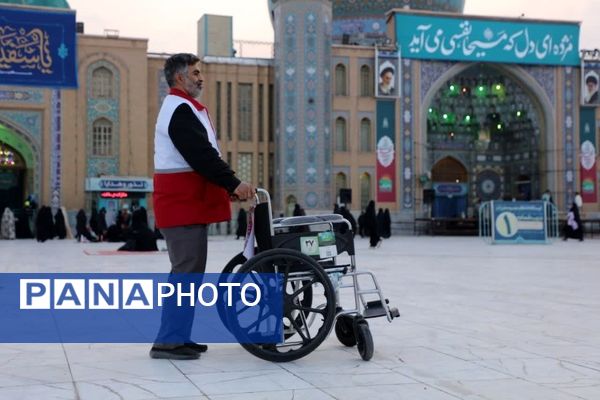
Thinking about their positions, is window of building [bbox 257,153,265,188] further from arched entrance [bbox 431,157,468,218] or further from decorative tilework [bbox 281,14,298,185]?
arched entrance [bbox 431,157,468,218]

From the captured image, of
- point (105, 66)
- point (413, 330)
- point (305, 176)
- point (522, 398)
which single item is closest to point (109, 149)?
point (105, 66)

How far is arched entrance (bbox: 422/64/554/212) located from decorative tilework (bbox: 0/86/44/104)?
516 inches

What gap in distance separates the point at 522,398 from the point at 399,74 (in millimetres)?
23075

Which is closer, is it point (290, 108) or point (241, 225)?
point (241, 225)

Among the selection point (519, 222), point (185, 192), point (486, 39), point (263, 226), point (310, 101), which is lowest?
point (519, 222)

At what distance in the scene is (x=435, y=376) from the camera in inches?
118

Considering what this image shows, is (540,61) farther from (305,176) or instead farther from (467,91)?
(305,176)

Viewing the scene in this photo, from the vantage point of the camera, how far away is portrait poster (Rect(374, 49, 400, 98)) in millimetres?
24859

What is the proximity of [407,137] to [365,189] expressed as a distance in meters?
2.27

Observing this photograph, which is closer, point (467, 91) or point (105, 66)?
point (105, 66)

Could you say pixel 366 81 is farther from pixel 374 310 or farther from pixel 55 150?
pixel 374 310

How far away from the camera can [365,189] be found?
82.4 ft

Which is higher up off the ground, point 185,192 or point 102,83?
point 102,83

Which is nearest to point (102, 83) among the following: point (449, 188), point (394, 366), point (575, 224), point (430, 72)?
point (430, 72)
